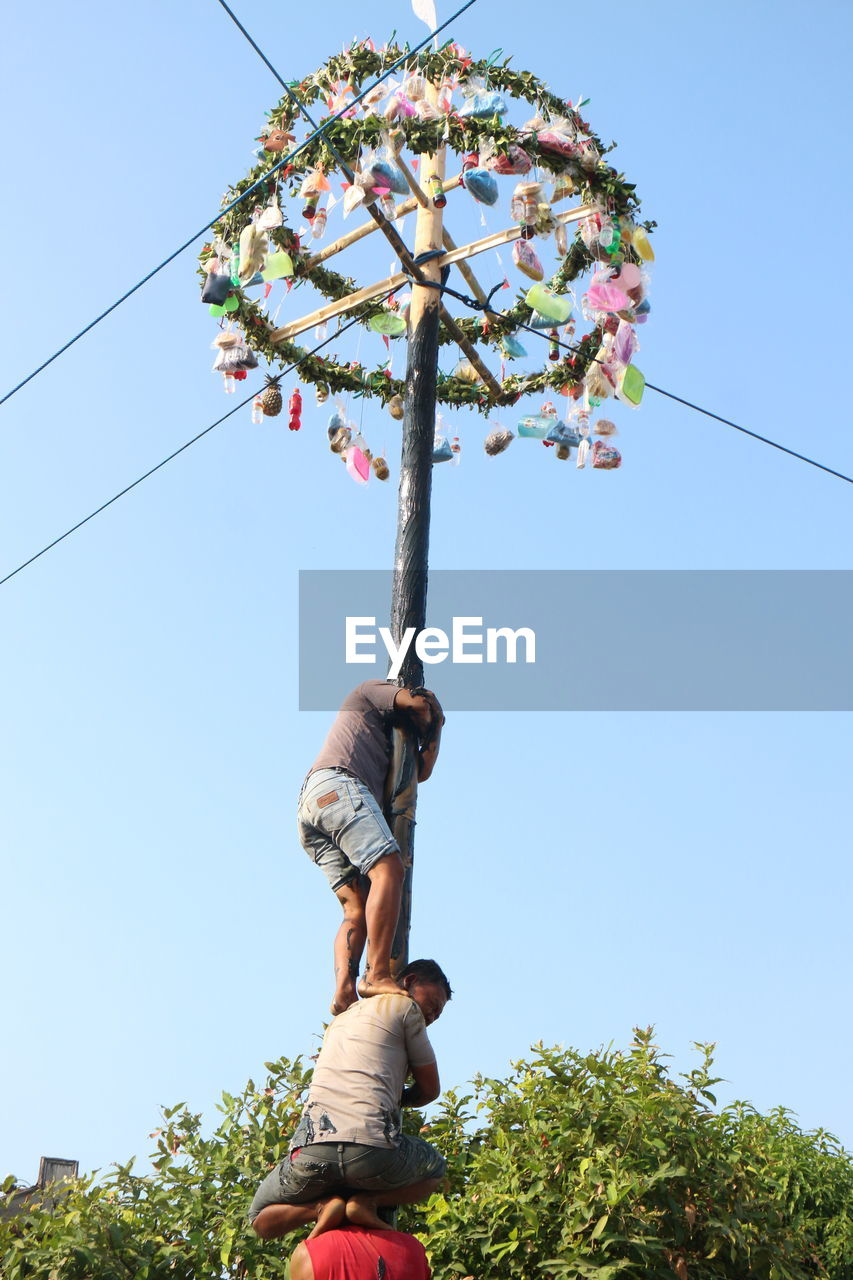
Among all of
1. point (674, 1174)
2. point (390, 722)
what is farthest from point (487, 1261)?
point (390, 722)

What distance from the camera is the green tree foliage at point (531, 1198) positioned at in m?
4.75

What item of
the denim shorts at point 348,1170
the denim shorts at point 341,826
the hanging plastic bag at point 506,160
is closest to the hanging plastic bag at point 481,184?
the hanging plastic bag at point 506,160

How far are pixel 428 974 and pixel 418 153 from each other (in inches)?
167

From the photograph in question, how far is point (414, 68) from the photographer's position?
6.62 m

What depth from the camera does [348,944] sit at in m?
4.87

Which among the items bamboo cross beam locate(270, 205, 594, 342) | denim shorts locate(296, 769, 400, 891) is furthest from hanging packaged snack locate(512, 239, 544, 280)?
denim shorts locate(296, 769, 400, 891)

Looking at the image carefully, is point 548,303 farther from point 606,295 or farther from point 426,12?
point 426,12

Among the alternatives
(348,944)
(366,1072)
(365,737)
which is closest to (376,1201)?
(366,1072)

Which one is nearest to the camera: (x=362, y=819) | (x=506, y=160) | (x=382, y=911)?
(x=382, y=911)

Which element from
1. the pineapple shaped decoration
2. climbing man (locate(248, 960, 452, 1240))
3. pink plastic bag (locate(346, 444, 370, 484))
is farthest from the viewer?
pink plastic bag (locate(346, 444, 370, 484))

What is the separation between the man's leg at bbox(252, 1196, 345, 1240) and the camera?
3838 mm

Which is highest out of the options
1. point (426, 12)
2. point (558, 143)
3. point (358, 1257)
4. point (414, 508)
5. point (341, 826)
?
point (426, 12)

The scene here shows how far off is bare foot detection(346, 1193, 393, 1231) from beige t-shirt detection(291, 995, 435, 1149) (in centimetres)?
21

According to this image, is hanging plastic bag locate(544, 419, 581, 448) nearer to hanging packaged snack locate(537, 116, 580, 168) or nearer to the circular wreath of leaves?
the circular wreath of leaves
